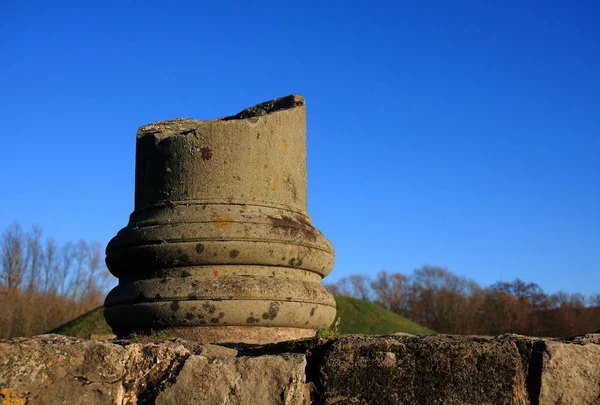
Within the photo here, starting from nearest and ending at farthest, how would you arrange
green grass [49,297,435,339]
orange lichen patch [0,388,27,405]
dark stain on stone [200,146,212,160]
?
orange lichen patch [0,388,27,405], dark stain on stone [200,146,212,160], green grass [49,297,435,339]

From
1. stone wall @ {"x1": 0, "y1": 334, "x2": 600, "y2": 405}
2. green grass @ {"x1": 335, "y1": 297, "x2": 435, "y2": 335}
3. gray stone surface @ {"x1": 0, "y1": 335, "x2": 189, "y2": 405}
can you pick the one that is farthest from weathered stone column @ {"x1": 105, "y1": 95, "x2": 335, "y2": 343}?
green grass @ {"x1": 335, "y1": 297, "x2": 435, "y2": 335}

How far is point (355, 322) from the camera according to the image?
74.8 ft

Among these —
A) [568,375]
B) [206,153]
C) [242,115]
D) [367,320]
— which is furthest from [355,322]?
[568,375]

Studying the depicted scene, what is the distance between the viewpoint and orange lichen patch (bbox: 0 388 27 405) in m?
2.49

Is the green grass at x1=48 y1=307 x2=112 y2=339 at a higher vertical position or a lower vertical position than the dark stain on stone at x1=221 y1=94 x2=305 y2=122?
lower

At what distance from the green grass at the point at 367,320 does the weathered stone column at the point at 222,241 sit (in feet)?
57.0

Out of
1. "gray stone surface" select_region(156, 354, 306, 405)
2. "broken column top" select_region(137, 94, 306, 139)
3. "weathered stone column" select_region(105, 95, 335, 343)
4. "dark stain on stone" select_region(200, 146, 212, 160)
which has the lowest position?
"gray stone surface" select_region(156, 354, 306, 405)

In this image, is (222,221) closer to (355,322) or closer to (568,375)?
(568,375)

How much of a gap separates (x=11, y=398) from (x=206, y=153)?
95.1 inches

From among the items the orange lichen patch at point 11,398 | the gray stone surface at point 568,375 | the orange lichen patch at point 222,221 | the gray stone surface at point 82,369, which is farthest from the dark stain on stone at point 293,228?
the orange lichen patch at point 11,398

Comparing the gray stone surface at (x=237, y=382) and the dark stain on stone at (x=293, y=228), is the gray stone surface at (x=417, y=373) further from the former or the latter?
the dark stain on stone at (x=293, y=228)

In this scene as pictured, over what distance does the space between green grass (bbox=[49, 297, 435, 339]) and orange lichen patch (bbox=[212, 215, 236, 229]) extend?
1605cm

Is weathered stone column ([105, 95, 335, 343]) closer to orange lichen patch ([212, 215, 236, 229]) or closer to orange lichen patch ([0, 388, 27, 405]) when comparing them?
orange lichen patch ([212, 215, 236, 229])

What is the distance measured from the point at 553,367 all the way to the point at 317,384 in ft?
3.83
